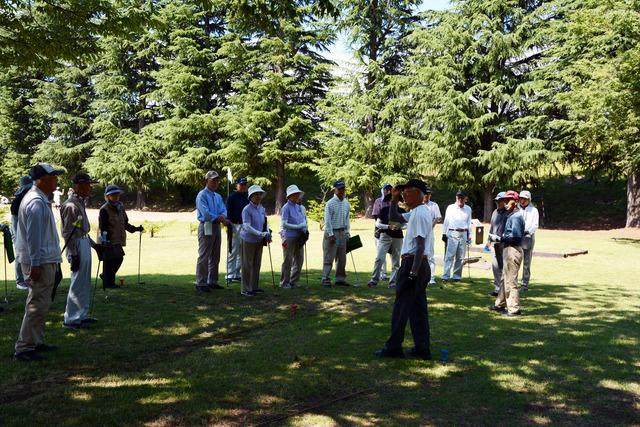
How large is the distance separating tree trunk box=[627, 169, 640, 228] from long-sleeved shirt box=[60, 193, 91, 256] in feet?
86.7

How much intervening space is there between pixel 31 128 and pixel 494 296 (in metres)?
47.7

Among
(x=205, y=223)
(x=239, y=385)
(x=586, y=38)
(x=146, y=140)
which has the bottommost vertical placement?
(x=239, y=385)

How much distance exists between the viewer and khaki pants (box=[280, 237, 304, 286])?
11375mm

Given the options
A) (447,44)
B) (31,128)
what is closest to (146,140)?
(31,128)

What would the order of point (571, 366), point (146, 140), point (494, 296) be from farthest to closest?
point (146, 140) → point (494, 296) → point (571, 366)

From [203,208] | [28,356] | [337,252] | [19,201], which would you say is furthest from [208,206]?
[28,356]

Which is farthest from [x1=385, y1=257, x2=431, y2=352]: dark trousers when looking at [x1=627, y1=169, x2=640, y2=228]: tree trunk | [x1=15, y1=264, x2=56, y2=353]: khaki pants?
[x1=627, y1=169, x2=640, y2=228]: tree trunk

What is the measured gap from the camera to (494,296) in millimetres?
10906

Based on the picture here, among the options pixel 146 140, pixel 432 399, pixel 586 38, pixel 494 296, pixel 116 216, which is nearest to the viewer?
pixel 432 399

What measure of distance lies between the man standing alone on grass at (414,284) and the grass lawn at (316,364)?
0.88ft

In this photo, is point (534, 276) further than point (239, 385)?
Yes

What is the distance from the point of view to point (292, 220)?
11438mm

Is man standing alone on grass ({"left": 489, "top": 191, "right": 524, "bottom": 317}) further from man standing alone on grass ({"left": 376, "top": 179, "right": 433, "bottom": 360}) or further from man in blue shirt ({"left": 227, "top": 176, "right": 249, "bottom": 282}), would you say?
man in blue shirt ({"left": 227, "top": 176, "right": 249, "bottom": 282})

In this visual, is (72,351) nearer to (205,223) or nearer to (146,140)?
(205,223)
